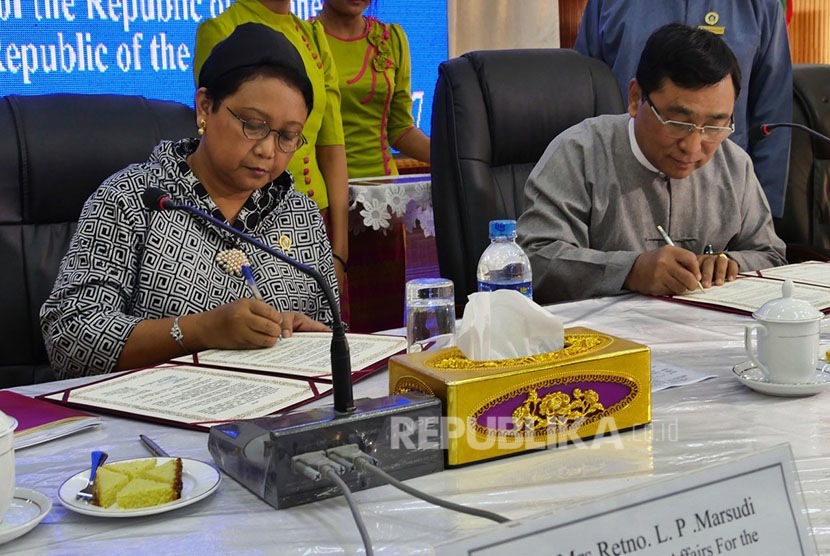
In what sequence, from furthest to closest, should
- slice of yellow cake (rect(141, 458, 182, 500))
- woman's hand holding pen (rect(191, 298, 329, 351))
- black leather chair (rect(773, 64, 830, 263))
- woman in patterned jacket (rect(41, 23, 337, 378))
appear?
black leather chair (rect(773, 64, 830, 263))
woman in patterned jacket (rect(41, 23, 337, 378))
woman's hand holding pen (rect(191, 298, 329, 351))
slice of yellow cake (rect(141, 458, 182, 500))

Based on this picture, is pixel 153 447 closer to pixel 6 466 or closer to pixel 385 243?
pixel 6 466

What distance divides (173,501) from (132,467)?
55 millimetres

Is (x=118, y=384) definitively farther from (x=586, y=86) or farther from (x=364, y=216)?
(x=364, y=216)

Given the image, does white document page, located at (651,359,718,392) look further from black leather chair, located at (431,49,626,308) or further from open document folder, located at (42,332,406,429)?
black leather chair, located at (431,49,626,308)

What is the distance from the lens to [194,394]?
1092mm

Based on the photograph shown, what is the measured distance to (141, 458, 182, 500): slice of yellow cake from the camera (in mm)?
769

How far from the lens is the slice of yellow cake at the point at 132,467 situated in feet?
2.54

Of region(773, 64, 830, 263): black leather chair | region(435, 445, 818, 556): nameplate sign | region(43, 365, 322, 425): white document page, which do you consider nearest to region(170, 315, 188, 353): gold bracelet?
region(43, 365, 322, 425): white document page

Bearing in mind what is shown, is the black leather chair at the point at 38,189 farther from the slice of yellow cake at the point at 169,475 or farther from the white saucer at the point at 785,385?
the white saucer at the point at 785,385

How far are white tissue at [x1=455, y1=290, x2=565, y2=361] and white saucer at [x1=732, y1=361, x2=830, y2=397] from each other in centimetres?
29

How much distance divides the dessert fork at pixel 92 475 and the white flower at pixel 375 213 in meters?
1.91

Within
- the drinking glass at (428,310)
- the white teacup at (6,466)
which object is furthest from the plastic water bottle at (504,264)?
the white teacup at (6,466)

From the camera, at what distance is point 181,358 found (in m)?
1.29

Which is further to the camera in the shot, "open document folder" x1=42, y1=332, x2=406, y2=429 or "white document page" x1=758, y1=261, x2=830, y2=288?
"white document page" x1=758, y1=261, x2=830, y2=288
